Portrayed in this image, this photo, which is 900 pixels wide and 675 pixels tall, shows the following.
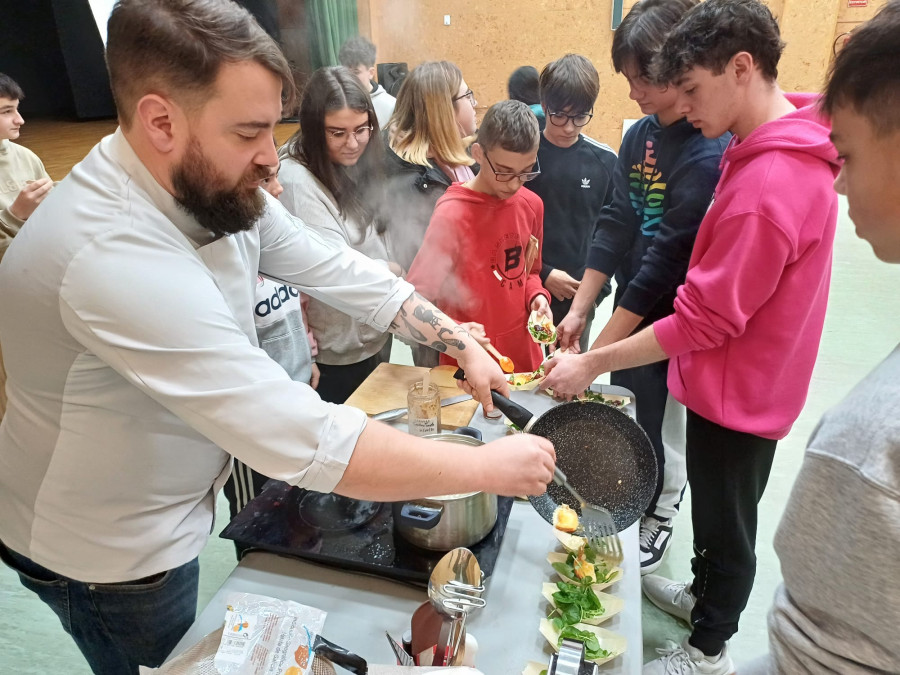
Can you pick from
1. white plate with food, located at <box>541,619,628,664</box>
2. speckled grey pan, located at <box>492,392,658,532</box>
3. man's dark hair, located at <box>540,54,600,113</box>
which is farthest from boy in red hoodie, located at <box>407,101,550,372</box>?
white plate with food, located at <box>541,619,628,664</box>

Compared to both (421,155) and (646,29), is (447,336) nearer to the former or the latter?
(646,29)

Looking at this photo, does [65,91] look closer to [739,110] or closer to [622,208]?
[622,208]

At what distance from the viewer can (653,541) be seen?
2273 mm

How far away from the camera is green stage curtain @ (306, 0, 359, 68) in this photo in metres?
7.69

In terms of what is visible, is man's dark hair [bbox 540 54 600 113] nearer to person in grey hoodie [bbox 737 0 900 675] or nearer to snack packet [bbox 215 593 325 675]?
person in grey hoodie [bbox 737 0 900 675]

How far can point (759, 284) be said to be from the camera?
1365 millimetres

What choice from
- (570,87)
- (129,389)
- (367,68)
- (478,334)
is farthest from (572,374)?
(367,68)

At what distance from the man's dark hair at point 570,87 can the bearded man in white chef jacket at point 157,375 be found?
75.1 inches

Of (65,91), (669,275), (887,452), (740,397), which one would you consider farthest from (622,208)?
(65,91)

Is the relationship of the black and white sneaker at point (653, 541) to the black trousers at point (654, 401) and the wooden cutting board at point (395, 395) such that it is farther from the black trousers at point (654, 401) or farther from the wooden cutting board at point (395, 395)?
the wooden cutting board at point (395, 395)

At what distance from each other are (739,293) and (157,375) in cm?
124

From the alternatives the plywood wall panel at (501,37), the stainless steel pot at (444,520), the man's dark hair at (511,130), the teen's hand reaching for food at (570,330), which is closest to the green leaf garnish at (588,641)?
the stainless steel pot at (444,520)

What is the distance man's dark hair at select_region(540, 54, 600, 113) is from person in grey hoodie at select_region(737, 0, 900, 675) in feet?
6.58

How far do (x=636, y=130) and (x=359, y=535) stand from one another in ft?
5.53
